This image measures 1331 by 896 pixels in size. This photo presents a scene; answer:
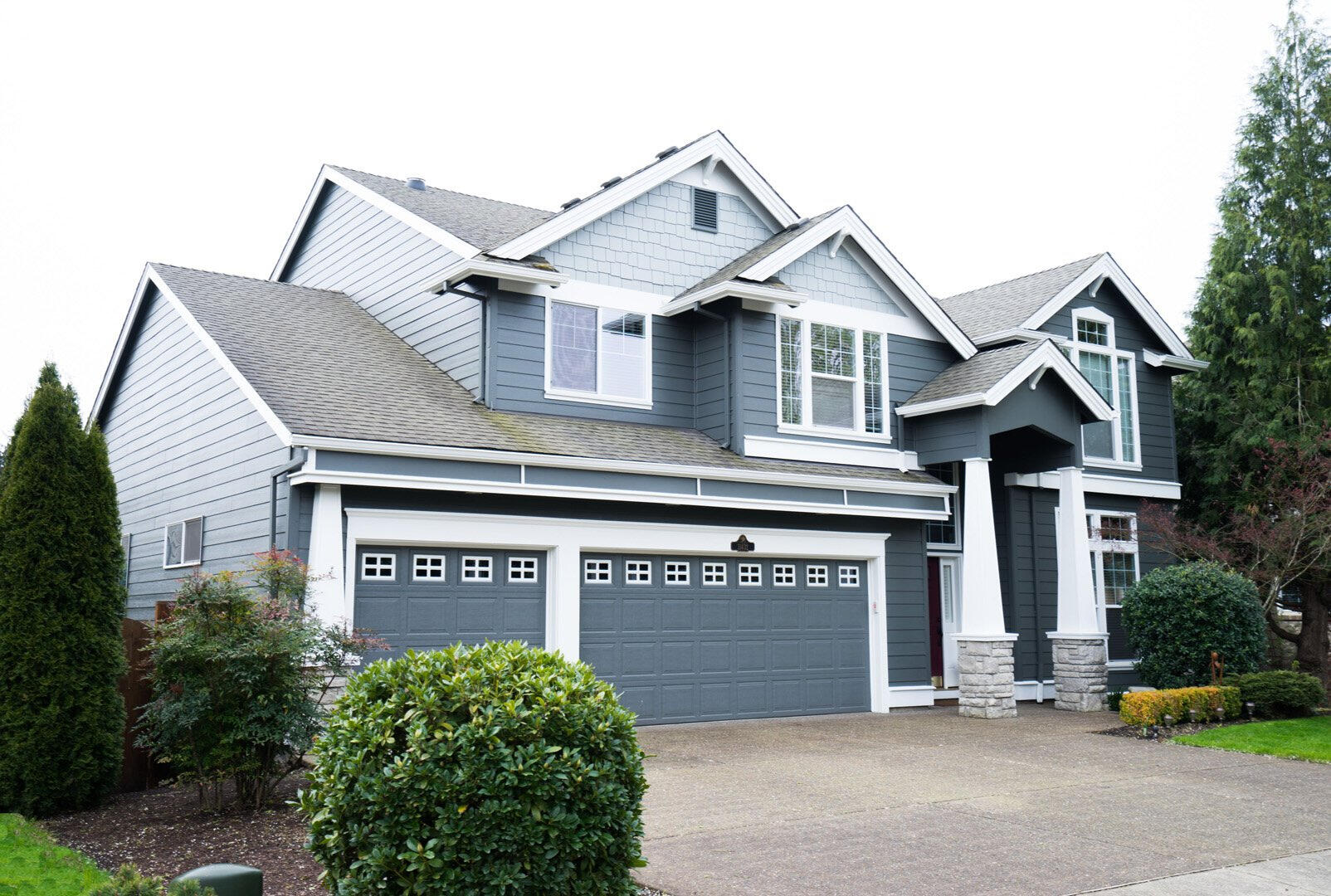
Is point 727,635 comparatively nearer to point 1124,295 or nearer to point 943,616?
point 943,616

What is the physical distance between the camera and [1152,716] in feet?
44.8

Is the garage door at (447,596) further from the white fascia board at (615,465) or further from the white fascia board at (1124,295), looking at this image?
the white fascia board at (1124,295)

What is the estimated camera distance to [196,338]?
1492 centimetres

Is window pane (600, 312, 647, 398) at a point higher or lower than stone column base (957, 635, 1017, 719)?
higher

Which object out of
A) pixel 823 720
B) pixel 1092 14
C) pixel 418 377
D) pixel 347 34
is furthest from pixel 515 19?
pixel 823 720

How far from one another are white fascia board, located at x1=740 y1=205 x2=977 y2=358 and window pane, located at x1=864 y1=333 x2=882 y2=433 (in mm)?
928

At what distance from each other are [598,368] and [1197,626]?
29.8 feet

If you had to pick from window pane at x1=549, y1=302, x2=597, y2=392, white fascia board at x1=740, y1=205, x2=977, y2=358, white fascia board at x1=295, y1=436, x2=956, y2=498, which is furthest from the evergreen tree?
window pane at x1=549, y1=302, x2=597, y2=392

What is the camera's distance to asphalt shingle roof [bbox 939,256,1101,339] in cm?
1878

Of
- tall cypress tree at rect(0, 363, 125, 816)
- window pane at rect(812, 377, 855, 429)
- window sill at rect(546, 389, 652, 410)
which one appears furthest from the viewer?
window pane at rect(812, 377, 855, 429)

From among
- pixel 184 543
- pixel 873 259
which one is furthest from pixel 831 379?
pixel 184 543

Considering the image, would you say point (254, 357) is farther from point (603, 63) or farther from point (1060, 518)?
point (1060, 518)

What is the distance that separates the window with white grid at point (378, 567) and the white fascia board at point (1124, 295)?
1125 centimetres

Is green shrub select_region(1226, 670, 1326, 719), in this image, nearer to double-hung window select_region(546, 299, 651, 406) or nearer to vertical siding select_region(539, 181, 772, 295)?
double-hung window select_region(546, 299, 651, 406)
